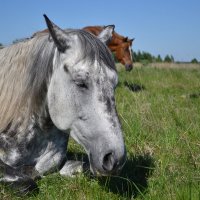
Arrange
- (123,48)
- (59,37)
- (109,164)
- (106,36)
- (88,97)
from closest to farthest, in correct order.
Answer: (109,164), (88,97), (59,37), (106,36), (123,48)

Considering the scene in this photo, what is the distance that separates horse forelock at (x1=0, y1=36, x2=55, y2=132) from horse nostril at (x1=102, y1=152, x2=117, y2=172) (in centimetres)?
88

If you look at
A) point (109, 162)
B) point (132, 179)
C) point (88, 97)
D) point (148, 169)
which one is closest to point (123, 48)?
point (148, 169)

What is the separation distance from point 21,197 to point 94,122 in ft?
3.02

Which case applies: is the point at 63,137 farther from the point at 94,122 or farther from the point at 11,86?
the point at 94,122

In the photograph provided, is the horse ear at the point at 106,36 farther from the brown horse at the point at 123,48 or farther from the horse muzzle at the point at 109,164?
the brown horse at the point at 123,48

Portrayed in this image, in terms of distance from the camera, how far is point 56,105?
3.13 m

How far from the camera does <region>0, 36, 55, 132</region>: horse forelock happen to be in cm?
335

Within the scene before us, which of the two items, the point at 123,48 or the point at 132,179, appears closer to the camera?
the point at 132,179

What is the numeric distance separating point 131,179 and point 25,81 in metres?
1.23

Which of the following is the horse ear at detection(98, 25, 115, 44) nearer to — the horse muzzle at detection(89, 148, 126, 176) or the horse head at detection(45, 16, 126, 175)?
the horse head at detection(45, 16, 126, 175)

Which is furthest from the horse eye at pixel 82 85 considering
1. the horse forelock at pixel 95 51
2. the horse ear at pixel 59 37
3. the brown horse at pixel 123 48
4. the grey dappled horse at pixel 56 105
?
the brown horse at pixel 123 48

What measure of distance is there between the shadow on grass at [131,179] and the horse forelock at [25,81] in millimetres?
740

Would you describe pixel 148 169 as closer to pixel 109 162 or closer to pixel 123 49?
pixel 109 162

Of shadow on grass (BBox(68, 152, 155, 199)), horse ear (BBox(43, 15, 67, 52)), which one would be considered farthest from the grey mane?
shadow on grass (BBox(68, 152, 155, 199))
